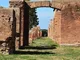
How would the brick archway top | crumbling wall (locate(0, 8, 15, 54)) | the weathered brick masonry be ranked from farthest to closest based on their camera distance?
the brick archway top → the weathered brick masonry → crumbling wall (locate(0, 8, 15, 54))

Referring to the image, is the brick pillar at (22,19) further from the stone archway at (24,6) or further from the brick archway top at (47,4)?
the brick archway top at (47,4)

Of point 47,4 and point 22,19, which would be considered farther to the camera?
point 22,19

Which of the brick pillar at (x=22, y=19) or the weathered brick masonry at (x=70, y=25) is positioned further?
the brick pillar at (x=22, y=19)

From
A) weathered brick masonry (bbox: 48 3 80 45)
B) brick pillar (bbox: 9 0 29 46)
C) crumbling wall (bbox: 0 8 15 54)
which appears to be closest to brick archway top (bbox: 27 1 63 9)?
weathered brick masonry (bbox: 48 3 80 45)

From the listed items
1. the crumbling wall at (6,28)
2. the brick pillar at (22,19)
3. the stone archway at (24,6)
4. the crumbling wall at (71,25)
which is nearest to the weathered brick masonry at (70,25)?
the crumbling wall at (71,25)

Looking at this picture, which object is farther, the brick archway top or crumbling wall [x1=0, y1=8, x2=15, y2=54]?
the brick archway top

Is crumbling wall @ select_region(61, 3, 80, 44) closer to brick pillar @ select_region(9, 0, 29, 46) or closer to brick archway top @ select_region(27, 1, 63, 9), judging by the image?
brick archway top @ select_region(27, 1, 63, 9)

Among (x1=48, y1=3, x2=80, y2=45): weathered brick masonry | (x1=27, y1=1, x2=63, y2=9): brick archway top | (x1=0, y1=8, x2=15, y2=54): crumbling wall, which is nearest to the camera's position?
(x1=0, y1=8, x2=15, y2=54): crumbling wall

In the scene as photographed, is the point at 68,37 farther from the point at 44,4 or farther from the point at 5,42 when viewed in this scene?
the point at 5,42

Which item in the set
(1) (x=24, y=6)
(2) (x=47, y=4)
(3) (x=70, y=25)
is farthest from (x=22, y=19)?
(3) (x=70, y=25)

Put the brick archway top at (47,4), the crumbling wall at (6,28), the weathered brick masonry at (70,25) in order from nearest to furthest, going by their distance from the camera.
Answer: the crumbling wall at (6,28) < the weathered brick masonry at (70,25) < the brick archway top at (47,4)

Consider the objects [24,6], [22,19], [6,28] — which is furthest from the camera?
[24,6]

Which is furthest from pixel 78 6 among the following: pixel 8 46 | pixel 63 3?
pixel 8 46

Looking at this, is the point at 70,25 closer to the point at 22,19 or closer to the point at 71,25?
the point at 71,25
